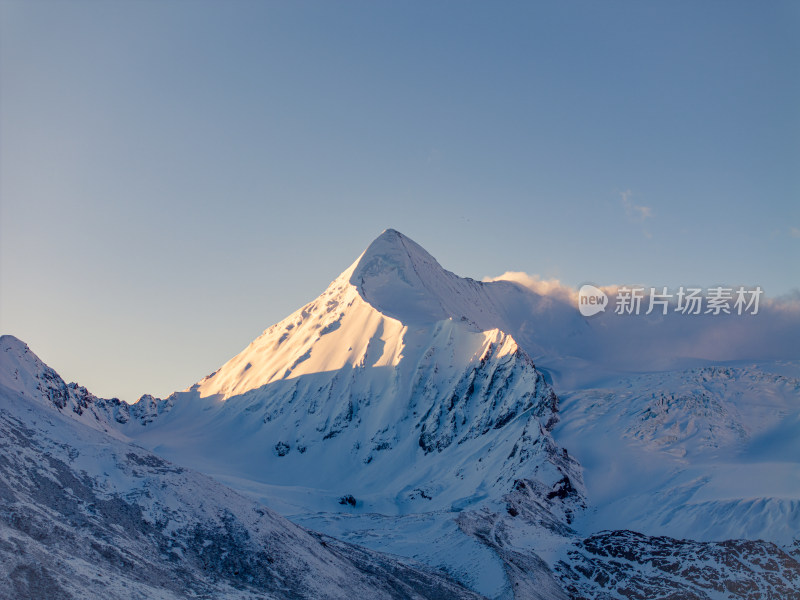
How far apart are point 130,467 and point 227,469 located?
12635 cm

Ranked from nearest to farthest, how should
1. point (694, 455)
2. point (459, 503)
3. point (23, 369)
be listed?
1. point (459, 503)
2. point (694, 455)
3. point (23, 369)

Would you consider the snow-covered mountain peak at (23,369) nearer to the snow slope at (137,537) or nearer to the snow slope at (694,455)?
the snow slope at (137,537)

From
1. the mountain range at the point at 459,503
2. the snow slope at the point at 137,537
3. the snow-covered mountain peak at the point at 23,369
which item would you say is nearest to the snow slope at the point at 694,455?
the mountain range at the point at 459,503

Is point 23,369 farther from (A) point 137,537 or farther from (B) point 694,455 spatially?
(B) point 694,455

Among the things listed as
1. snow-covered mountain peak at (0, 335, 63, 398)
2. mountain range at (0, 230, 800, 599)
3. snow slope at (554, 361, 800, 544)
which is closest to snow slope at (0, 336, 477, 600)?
mountain range at (0, 230, 800, 599)

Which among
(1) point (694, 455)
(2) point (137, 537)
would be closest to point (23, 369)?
(2) point (137, 537)

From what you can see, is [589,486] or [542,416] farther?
[542,416]

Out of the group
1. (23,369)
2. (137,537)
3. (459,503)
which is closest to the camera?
(137,537)

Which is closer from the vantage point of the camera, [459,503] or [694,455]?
[459,503]

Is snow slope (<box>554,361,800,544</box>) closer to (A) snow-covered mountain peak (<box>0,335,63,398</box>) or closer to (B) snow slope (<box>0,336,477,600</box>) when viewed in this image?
(B) snow slope (<box>0,336,477,600</box>)

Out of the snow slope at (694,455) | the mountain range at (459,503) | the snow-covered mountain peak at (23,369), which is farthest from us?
the snow-covered mountain peak at (23,369)

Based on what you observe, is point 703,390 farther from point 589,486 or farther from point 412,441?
point 412,441

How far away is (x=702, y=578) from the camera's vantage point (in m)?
98.9

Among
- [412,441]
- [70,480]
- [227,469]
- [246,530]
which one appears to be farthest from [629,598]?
[227,469]
